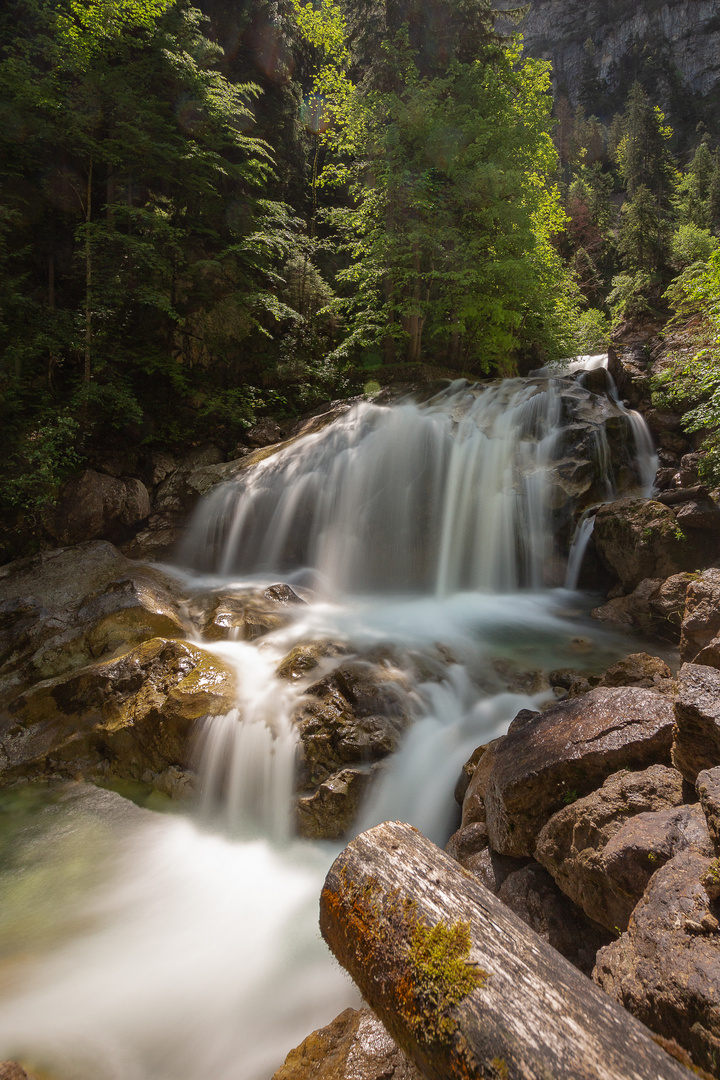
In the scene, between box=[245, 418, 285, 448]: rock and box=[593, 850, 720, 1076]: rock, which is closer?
box=[593, 850, 720, 1076]: rock

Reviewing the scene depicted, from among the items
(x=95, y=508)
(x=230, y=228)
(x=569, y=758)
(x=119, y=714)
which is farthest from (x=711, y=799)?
(x=230, y=228)

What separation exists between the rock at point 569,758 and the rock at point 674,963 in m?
0.79

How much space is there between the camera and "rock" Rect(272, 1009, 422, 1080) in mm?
1985

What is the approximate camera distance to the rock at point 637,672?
389 centimetres

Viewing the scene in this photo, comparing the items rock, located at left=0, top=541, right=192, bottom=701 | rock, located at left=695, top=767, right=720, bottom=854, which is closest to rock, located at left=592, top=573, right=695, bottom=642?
rock, located at left=695, top=767, right=720, bottom=854

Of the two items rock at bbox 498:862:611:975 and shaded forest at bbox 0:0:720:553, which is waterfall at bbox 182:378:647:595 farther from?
rock at bbox 498:862:611:975

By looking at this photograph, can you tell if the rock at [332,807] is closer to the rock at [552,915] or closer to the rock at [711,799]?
the rock at [552,915]

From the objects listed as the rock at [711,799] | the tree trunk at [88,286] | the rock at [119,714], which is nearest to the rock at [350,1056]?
the rock at [711,799]

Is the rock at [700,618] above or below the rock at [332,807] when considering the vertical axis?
above

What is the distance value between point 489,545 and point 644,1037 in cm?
787

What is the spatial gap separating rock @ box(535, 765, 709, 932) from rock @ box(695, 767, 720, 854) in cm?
14

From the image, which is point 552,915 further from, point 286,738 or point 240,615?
point 240,615

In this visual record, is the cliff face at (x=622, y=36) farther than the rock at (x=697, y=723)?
Yes

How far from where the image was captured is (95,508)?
930cm
